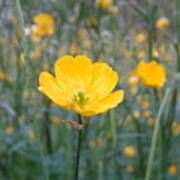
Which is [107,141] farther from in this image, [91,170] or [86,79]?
[86,79]

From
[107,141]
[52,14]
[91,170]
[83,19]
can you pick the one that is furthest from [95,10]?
[91,170]

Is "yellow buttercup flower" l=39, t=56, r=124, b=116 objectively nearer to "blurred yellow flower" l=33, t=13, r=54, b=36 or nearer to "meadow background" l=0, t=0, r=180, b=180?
"meadow background" l=0, t=0, r=180, b=180

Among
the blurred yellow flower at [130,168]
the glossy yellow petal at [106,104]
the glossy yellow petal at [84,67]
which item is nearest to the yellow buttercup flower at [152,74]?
the glossy yellow petal at [84,67]

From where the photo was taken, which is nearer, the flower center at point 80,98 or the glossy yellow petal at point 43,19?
the flower center at point 80,98

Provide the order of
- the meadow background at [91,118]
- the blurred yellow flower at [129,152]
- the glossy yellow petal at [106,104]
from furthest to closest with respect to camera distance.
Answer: the blurred yellow flower at [129,152]
the meadow background at [91,118]
the glossy yellow petal at [106,104]

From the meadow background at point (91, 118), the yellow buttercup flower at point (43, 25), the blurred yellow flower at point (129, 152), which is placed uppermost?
the yellow buttercup flower at point (43, 25)

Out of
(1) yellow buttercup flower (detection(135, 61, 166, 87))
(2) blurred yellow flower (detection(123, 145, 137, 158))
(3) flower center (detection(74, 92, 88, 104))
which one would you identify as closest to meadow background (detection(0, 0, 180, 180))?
(1) yellow buttercup flower (detection(135, 61, 166, 87))

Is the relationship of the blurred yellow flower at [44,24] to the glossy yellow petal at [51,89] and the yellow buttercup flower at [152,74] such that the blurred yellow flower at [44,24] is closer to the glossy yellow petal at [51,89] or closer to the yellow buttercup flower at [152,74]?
the yellow buttercup flower at [152,74]

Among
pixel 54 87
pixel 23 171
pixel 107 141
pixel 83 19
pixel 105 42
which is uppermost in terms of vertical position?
pixel 83 19
